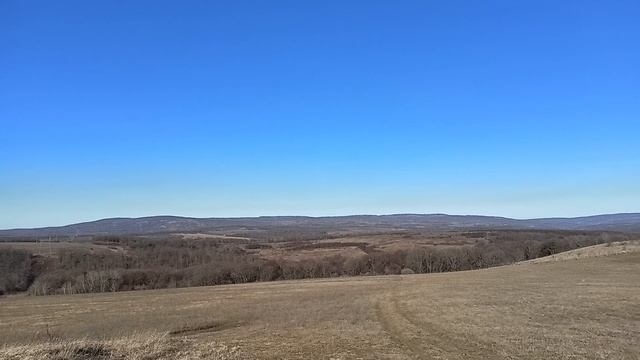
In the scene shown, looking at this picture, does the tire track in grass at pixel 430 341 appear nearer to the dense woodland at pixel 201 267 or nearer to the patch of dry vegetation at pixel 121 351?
the patch of dry vegetation at pixel 121 351

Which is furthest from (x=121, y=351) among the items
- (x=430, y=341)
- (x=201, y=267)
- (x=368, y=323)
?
(x=201, y=267)

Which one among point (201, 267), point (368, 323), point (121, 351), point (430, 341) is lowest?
point (201, 267)

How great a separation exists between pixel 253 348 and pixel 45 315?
4227cm

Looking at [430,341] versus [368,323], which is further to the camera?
[368,323]

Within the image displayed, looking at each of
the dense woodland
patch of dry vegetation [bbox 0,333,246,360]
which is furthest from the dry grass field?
the dense woodland

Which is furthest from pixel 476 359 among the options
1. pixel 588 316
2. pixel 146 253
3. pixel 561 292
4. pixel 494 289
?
pixel 146 253

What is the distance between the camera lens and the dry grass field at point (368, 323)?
1950cm

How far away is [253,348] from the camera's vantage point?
21.5 metres

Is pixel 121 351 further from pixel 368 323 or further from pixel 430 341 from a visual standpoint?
pixel 368 323

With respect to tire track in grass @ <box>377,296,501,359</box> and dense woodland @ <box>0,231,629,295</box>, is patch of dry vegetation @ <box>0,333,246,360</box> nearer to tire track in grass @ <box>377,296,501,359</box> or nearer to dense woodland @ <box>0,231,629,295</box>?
tire track in grass @ <box>377,296,501,359</box>

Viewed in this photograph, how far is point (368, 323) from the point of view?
30203mm

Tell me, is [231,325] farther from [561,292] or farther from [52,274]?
[52,274]

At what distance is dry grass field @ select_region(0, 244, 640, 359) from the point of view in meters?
19.5

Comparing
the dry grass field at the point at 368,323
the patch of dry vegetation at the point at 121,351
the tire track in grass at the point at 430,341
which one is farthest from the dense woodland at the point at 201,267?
the patch of dry vegetation at the point at 121,351
